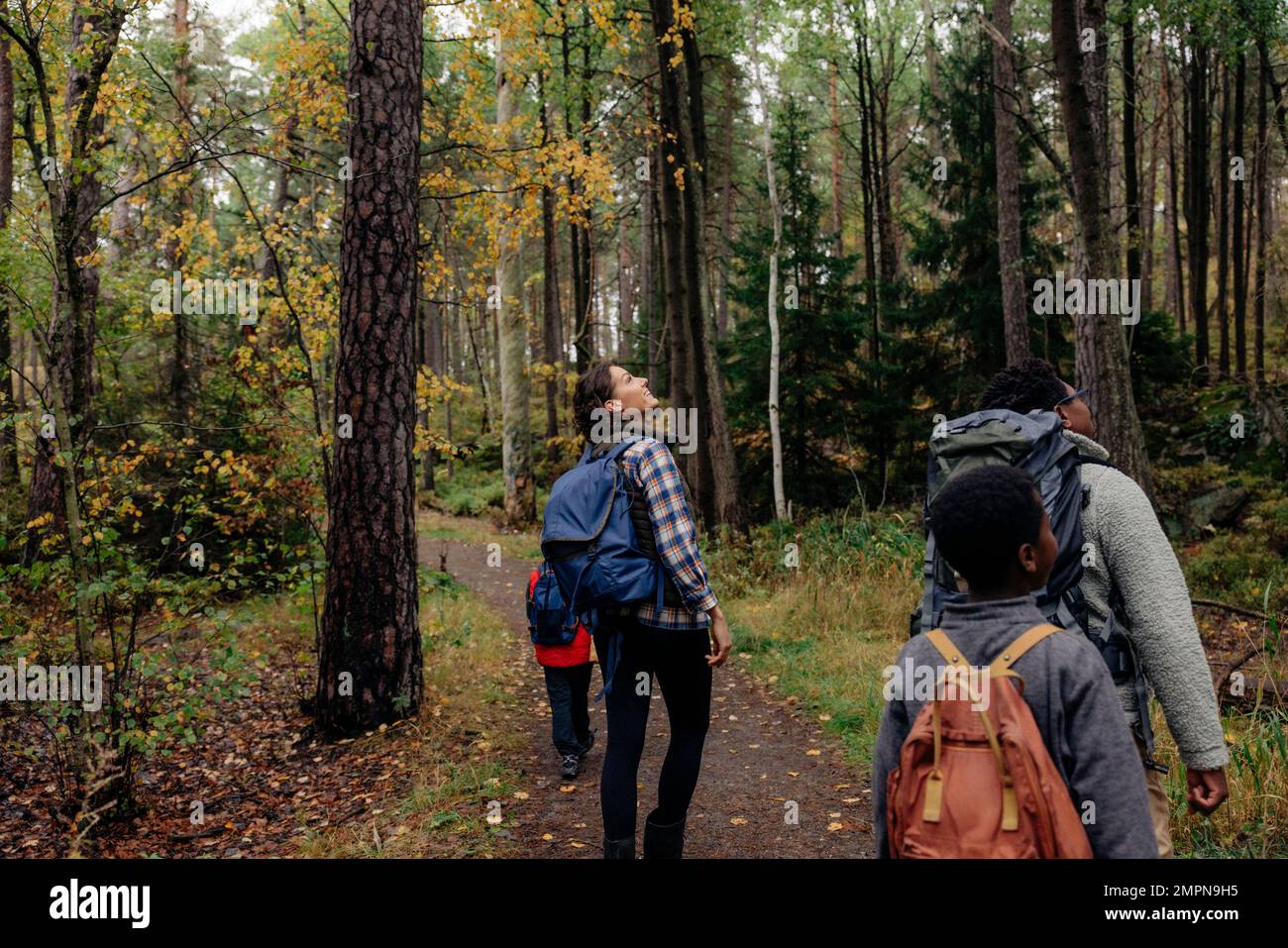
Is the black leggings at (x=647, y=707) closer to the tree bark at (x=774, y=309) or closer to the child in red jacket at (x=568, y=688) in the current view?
the child in red jacket at (x=568, y=688)

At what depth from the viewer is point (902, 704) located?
1.86 meters

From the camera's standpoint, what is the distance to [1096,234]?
8.19 m

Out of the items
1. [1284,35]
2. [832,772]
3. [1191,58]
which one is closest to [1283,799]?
[832,772]

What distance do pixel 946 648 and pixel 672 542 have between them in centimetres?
144

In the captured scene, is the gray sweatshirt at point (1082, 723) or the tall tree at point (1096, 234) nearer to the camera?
the gray sweatshirt at point (1082, 723)

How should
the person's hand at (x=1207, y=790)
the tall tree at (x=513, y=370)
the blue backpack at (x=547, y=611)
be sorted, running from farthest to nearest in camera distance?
1. the tall tree at (x=513, y=370)
2. the blue backpack at (x=547, y=611)
3. the person's hand at (x=1207, y=790)

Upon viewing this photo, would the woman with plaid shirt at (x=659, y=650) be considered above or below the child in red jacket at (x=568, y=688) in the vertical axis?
above

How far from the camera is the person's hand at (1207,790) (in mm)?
2082

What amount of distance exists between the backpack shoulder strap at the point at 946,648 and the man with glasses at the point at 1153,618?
2.19 feet

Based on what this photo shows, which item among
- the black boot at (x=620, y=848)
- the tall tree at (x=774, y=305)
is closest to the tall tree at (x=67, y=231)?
the black boot at (x=620, y=848)

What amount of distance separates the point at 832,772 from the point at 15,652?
5.13 m

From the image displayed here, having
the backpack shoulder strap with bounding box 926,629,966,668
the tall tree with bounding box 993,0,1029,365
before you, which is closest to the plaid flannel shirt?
the backpack shoulder strap with bounding box 926,629,966,668
